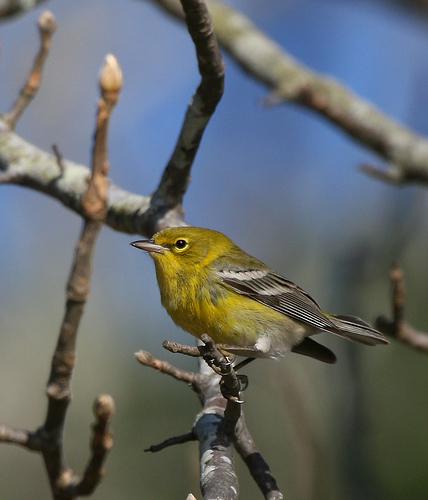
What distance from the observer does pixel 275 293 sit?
4465 millimetres

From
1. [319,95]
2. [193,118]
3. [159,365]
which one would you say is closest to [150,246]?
[193,118]

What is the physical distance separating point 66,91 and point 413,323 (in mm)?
8332

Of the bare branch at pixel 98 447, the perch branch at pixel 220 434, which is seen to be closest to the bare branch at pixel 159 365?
the perch branch at pixel 220 434

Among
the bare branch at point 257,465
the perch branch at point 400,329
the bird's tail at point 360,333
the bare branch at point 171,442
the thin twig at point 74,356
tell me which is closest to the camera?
the thin twig at point 74,356

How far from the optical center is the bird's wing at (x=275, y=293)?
421 cm

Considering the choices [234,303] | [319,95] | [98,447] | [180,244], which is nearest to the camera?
[98,447]

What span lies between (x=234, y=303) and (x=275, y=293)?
52 cm

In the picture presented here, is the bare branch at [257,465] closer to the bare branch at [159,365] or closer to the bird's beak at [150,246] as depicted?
the bare branch at [159,365]

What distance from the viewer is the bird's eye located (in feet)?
14.0

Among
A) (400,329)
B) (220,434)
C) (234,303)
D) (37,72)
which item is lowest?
(220,434)

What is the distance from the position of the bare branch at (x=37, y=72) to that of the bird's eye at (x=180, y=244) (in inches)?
57.4

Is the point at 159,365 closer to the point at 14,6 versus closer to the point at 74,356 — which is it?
the point at 74,356

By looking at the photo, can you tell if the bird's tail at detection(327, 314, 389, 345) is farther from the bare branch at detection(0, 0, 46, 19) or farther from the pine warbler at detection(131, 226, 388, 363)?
the bare branch at detection(0, 0, 46, 19)

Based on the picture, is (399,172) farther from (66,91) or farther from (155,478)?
(66,91)
